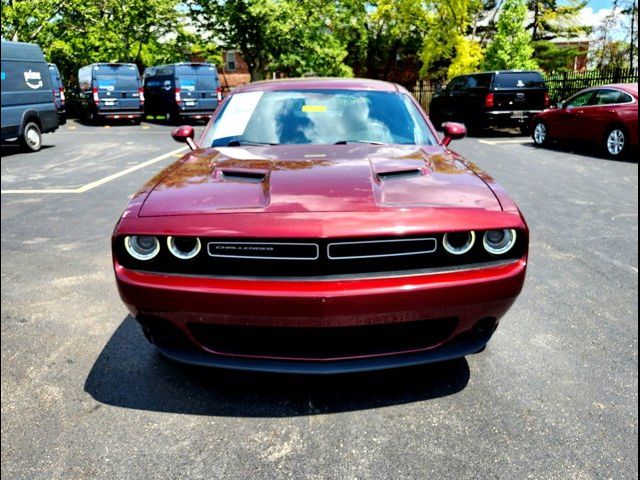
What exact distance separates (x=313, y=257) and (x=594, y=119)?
1035 cm

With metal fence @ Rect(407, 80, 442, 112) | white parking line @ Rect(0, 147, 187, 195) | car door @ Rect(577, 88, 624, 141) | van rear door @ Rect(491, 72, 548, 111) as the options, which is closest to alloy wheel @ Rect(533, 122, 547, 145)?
car door @ Rect(577, 88, 624, 141)

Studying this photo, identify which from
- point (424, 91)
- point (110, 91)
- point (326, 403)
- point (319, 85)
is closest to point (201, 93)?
point (110, 91)

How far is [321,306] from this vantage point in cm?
206

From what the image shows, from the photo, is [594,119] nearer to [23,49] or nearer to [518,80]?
[518,80]

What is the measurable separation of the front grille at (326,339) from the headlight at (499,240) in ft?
1.11

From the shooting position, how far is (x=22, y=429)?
2.29 meters

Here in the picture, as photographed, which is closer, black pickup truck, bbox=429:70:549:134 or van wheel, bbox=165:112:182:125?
van wheel, bbox=165:112:182:125

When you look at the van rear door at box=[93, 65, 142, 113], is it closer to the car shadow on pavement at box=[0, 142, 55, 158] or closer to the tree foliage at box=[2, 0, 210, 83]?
the tree foliage at box=[2, 0, 210, 83]

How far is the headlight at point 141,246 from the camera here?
225 centimetres

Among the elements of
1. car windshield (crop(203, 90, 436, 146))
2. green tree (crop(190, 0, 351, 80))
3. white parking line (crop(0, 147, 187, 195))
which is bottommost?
white parking line (crop(0, 147, 187, 195))

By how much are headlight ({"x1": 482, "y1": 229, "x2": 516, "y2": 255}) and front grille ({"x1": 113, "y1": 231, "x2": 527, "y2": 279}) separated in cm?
6

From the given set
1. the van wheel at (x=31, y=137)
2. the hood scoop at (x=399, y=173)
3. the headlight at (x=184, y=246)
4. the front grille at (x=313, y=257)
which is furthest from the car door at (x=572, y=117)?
the van wheel at (x=31, y=137)

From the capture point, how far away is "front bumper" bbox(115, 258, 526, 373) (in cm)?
209

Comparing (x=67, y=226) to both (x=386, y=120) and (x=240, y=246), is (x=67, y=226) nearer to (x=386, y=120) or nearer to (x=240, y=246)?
(x=386, y=120)
